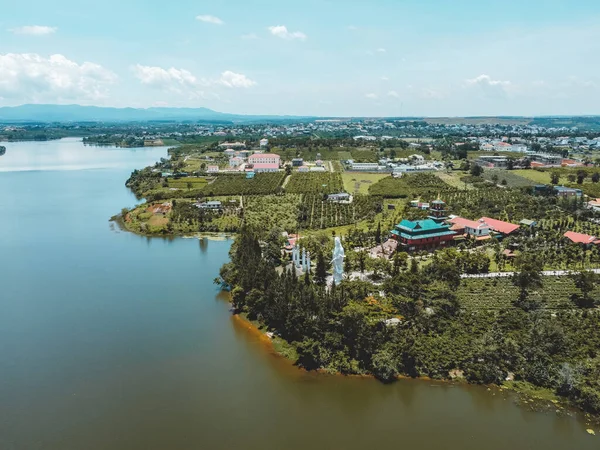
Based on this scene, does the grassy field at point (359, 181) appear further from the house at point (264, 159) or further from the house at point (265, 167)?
the house at point (264, 159)

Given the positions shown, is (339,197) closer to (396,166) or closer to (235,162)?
(396,166)

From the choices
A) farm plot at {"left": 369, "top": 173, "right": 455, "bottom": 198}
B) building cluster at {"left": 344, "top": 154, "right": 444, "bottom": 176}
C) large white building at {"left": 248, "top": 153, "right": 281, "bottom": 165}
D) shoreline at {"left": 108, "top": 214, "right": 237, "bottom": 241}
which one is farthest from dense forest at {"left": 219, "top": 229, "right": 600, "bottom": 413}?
large white building at {"left": 248, "top": 153, "right": 281, "bottom": 165}

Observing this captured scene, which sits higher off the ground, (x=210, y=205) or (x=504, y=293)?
(x=210, y=205)

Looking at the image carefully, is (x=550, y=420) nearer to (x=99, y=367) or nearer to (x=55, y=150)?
(x=99, y=367)

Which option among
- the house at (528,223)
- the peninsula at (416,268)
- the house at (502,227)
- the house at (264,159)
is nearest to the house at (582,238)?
the peninsula at (416,268)

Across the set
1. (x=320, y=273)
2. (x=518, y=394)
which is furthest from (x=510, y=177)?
(x=518, y=394)

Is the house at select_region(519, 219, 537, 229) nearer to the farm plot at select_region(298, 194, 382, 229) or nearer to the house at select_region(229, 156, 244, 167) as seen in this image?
the farm plot at select_region(298, 194, 382, 229)

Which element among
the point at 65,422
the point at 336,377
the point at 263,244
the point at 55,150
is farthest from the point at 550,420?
the point at 55,150
